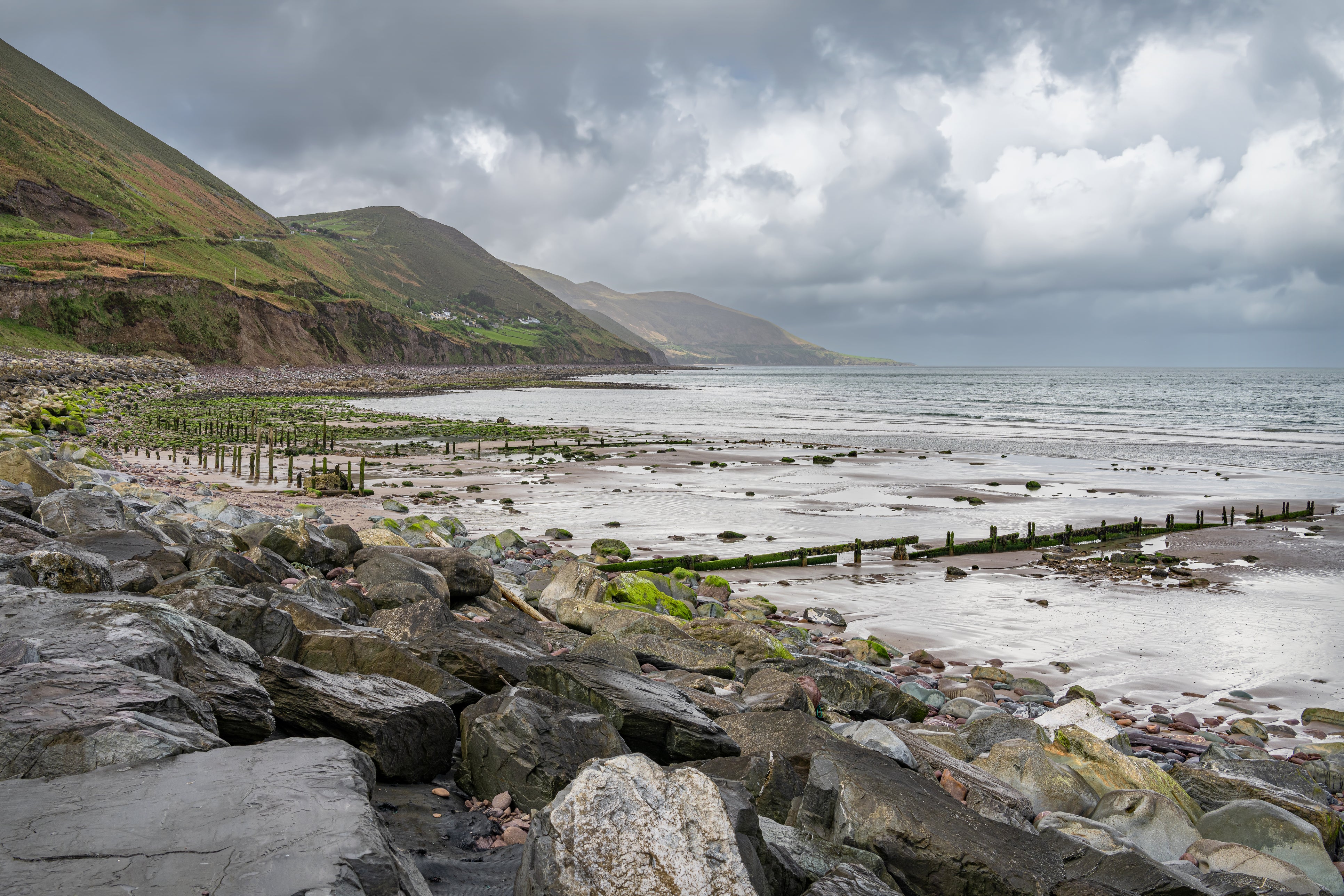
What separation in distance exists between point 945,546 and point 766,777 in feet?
53.7

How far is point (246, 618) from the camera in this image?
6406 mm

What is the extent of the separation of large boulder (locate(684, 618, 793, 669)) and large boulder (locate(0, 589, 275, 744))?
6.35 metres

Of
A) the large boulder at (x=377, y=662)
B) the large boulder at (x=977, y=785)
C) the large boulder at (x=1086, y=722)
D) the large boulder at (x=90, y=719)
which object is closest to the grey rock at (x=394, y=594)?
the large boulder at (x=377, y=662)

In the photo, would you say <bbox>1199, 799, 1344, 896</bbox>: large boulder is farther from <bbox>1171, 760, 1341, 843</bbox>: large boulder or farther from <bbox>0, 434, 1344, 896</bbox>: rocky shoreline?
<bbox>1171, 760, 1341, 843</bbox>: large boulder

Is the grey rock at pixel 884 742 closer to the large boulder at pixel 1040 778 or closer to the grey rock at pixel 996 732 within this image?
the large boulder at pixel 1040 778

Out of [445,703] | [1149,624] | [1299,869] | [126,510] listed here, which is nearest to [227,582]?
[445,703]

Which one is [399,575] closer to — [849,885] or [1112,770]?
[849,885]

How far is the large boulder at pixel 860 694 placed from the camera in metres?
9.57

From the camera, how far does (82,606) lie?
5473 mm

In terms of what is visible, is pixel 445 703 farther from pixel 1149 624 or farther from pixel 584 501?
pixel 584 501

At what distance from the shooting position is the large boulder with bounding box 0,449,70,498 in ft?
41.1

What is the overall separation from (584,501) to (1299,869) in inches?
872

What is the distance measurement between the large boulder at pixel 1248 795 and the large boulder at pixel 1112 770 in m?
0.20

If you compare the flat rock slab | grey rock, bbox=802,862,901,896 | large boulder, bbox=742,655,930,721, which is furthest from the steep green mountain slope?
grey rock, bbox=802,862,901,896
